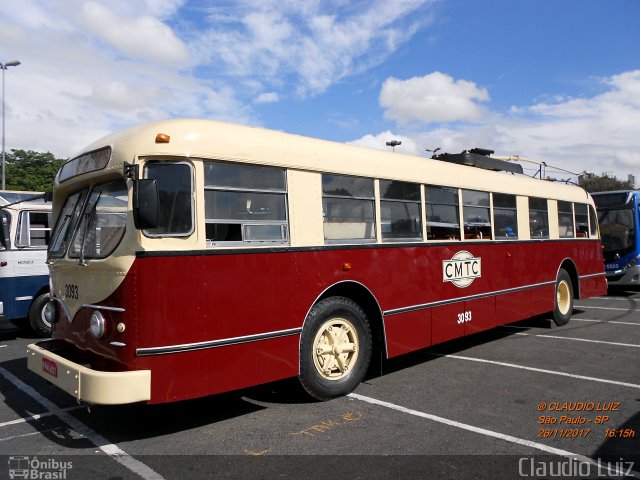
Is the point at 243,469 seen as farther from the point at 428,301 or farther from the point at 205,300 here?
the point at 428,301

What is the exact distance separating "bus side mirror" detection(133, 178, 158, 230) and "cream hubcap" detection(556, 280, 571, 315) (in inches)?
339

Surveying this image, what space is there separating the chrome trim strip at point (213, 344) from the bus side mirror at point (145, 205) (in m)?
0.99

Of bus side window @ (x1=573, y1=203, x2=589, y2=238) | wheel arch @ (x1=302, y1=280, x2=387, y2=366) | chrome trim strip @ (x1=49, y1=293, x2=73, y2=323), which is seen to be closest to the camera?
chrome trim strip @ (x1=49, y1=293, x2=73, y2=323)

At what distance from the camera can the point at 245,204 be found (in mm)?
4809

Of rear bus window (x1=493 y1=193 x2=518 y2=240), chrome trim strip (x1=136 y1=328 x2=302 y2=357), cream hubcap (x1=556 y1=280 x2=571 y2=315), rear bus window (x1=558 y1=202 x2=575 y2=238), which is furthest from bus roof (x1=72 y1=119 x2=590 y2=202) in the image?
cream hubcap (x1=556 y1=280 x2=571 y2=315)

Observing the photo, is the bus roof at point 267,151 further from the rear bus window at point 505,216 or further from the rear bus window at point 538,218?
the rear bus window at point 538,218

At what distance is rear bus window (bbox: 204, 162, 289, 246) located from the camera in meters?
4.58

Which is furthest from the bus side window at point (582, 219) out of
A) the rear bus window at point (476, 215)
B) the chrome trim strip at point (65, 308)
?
the chrome trim strip at point (65, 308)

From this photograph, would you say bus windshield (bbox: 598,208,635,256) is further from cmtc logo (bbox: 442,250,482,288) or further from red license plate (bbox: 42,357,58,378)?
red license plate (bbox: 42,357,58,378)

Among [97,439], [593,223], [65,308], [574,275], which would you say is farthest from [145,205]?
[593,223]

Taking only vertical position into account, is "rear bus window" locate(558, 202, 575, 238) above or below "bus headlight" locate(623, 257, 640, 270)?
above

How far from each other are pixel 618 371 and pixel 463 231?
Result: 265 cm

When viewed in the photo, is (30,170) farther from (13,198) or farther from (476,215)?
(476,215)

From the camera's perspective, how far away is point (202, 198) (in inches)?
177
